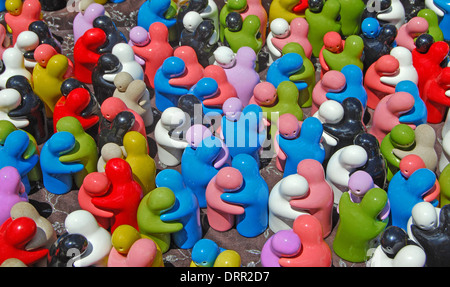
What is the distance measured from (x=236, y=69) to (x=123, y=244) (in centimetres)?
127

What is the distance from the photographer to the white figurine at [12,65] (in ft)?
10.4

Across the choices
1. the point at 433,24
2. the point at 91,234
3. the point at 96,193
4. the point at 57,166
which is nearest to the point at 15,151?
the point at 57,166

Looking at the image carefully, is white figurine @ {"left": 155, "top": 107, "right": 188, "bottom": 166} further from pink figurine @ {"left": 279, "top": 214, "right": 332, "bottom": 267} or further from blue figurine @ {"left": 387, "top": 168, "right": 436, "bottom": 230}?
blue figurine @ {"left": 387, "top": 168, "right": 436, "bottom": 230}

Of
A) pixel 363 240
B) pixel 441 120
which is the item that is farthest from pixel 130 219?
pixel 441 120

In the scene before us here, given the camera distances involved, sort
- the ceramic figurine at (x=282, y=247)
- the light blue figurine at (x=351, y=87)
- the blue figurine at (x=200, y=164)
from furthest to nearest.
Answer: the light blue figurine at (x=351, y=87)
the blue figurine at (x=200, y=164)
the ceramic figurine at (x=282, y=247)

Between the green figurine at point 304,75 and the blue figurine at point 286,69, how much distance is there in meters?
0.03

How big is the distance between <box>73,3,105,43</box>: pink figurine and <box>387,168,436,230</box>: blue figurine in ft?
6.22

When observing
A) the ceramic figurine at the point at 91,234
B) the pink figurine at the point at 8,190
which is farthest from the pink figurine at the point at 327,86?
the pink figurine at the point at 8,190

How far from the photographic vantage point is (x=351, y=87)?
306cm

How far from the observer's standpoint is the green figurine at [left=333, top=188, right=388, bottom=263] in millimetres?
2361

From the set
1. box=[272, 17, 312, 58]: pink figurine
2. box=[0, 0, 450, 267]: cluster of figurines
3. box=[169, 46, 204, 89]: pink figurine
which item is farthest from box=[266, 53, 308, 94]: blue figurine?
box=[169, 46, 204, 89]: pink figurine

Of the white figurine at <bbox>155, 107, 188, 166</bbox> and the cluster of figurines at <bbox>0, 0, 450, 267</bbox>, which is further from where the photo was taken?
the white figurine at <bbox>155, 107, 188, 166</bbox>

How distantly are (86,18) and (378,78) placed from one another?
163 cm

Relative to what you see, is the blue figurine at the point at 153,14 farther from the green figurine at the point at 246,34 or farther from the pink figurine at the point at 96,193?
the pink figurine at the point at 96,193
